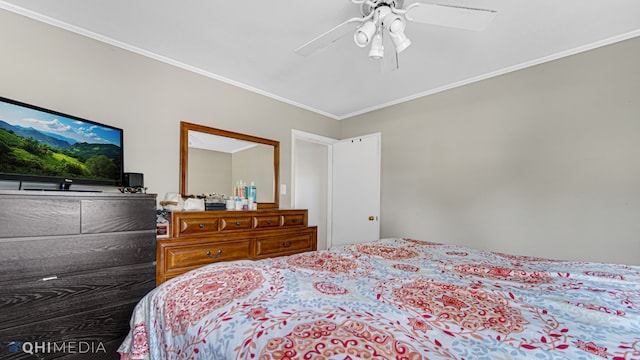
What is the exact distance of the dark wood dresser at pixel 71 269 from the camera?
1363mm

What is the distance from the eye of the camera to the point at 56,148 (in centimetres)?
182

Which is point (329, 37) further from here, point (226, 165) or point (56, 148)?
point (56, 148)

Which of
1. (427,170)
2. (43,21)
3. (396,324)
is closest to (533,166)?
(427,170)

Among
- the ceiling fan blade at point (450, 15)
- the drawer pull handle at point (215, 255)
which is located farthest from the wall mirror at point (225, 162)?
the ceiling fan blade at point (450, 15)

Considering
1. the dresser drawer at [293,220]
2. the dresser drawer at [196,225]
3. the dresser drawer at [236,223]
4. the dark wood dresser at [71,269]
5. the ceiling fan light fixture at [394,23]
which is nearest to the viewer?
the dark wood dresser at [71,269]

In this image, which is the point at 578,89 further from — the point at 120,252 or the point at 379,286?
the point at 120,252

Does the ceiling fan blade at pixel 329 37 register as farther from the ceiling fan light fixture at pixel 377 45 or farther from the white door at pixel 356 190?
the white door at pixel 356 190

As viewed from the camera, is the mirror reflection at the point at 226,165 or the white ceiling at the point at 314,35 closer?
the white ceiling at the point at 314,35

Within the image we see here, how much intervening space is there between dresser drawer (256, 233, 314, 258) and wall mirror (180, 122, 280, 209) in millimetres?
576

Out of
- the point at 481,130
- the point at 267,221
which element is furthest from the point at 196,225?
the point at 481,130

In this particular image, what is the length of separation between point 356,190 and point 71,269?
303 centimetres

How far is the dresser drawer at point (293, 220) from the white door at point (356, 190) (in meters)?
1.00

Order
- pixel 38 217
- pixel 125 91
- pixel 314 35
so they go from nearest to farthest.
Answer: pixel 38 217
pixel 314 35
pixel 125 91

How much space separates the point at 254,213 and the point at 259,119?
122 cm
